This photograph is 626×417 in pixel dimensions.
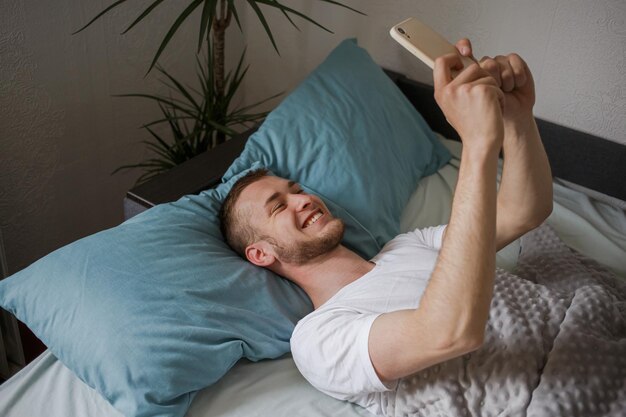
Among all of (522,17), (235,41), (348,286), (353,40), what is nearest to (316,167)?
(348,286)

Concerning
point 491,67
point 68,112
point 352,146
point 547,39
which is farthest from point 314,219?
point 547,39

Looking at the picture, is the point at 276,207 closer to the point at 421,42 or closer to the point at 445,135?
the point at 421,42

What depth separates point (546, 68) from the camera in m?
1.96

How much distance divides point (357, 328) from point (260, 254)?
0.37 meters

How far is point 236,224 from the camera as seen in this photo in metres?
1.41

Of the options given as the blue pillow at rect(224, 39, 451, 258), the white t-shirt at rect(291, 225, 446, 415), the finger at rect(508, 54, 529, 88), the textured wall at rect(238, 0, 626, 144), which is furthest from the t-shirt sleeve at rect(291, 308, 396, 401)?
the textured wall at rect(238, 0, 626, 144)

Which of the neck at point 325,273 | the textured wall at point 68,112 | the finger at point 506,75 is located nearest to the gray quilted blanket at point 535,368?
the neck at point 325,273

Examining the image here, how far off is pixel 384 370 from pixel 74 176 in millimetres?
1340

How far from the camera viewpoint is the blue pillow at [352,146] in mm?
1596

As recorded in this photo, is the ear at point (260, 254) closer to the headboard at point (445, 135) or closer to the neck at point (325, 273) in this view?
the neck at point (325, 273)

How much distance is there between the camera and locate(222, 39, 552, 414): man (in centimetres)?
94

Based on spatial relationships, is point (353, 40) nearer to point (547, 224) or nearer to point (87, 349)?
point (547, 224)

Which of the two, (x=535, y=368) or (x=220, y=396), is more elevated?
(x=535, y=368)

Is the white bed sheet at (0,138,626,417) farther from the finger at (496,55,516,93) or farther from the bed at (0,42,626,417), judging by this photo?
the finger at (496,55,516,93)
